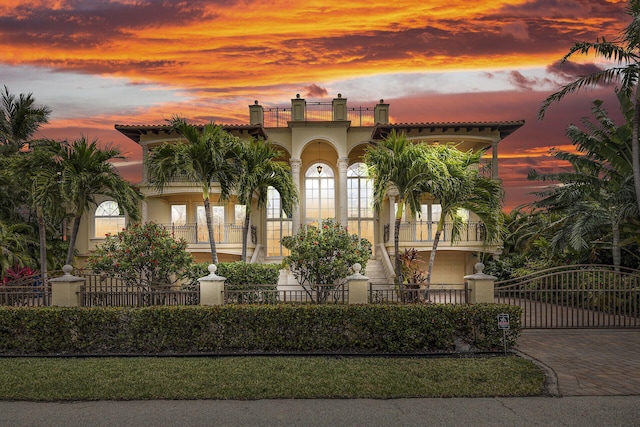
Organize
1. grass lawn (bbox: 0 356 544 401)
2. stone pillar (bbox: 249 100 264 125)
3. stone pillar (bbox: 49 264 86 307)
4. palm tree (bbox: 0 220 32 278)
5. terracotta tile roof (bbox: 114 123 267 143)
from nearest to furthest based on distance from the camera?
grass lawn (bbox: 0 356 544 401), stone pillar (bbox: 49 264 86 307), palm tree (bbox: 0 220 32 278), terracotta tile roof (bbox: 114 123 267 143), stone pillar (bbox: 249 100 264 125)

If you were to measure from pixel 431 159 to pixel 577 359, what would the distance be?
689 cm

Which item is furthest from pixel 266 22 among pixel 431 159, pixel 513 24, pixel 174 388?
pixel 174 388

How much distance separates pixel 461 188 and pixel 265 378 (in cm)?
948

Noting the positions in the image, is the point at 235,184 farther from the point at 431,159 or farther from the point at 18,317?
the point at 18,317

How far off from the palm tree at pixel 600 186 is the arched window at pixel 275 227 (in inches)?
482

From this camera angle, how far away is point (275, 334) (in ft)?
35.6

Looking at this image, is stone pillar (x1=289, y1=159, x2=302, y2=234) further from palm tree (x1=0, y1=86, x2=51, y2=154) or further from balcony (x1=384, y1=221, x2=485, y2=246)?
palm tree (x1=0, y1=86, x2=51, y2=154)

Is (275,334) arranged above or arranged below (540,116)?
below

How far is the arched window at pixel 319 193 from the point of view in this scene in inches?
1014

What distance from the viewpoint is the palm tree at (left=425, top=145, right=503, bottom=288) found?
15.3m

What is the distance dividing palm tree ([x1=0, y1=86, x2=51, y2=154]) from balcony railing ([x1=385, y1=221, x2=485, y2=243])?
1842cm

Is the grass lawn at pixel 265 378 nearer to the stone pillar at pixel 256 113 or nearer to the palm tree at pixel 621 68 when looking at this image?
the palm tree at pixel 621 68

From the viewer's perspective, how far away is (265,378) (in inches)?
334

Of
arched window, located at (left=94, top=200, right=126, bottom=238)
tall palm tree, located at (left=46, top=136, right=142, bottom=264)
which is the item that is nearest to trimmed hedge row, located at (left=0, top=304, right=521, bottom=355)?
tall palm tree, located at (left=46, top=136, right=142, bottom=264)
